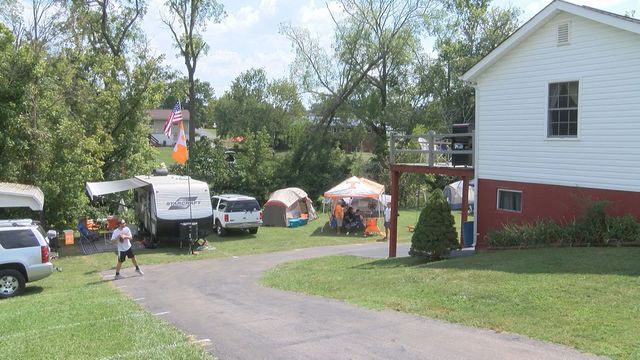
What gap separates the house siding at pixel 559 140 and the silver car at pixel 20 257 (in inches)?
480

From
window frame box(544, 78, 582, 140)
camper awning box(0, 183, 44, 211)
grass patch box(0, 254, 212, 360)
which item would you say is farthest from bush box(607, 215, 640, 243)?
camper awning box(0, 183, 44, 211)

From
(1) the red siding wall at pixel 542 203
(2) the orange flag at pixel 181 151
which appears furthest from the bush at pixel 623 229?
(2) the orange flag at pixel 181 151

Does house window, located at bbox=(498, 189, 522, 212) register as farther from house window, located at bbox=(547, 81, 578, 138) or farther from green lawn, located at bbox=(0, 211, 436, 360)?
green lawn, located at bbox=(0, 211, 436, 360)

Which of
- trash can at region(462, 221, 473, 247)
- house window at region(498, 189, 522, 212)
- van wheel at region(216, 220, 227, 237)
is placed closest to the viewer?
house window at region(498, 189, 522, 212)

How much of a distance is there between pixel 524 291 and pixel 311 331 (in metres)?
3.85

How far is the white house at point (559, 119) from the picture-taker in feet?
43.5

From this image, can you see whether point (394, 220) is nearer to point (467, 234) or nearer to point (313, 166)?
point (467, 234)

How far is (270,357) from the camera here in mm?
6723

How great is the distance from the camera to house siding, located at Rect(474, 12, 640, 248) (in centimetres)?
1326

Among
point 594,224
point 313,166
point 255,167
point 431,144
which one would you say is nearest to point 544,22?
point 431,144

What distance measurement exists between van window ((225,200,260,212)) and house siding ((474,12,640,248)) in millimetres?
12320

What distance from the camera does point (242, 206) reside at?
86.0 ft

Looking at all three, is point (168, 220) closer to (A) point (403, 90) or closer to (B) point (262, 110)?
(A) point (403, 90)

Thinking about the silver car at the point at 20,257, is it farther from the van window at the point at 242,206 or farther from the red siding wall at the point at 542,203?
the red siding wall at the point at 542,203
